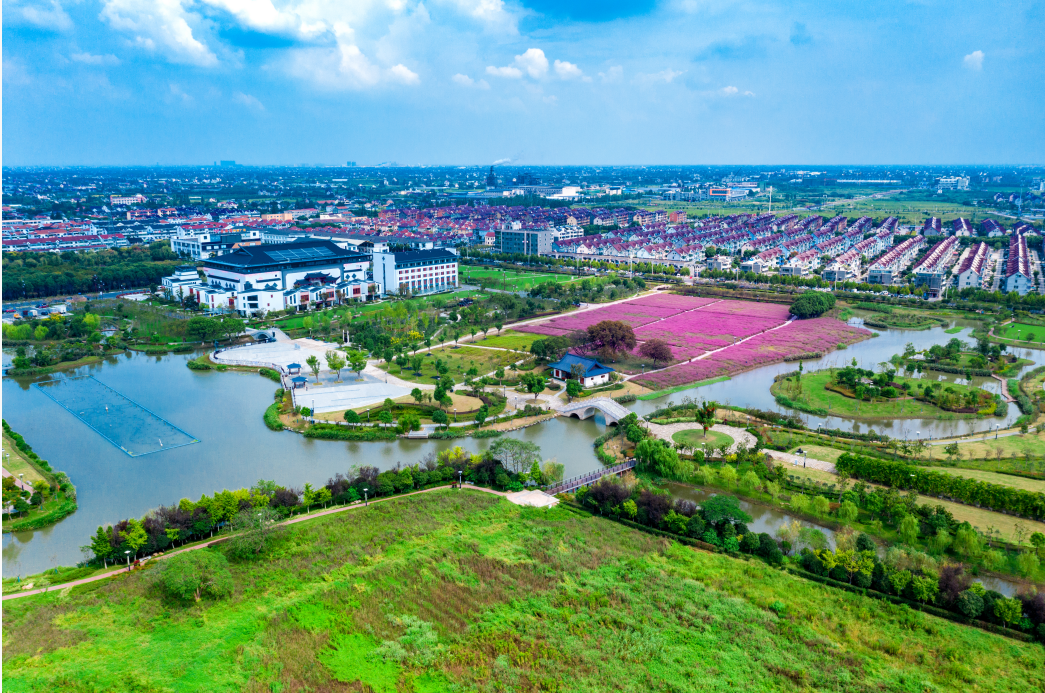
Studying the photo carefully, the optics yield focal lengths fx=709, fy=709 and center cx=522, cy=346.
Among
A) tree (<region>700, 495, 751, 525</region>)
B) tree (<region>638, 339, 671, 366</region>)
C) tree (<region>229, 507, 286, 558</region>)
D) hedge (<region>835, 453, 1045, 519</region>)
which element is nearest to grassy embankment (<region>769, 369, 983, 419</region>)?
tree (<region>638, 339, 671, 366</region>)

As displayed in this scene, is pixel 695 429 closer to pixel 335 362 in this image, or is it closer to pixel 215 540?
pixel 335 362

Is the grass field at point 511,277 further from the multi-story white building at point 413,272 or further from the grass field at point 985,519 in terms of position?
the grass field at point 985,519

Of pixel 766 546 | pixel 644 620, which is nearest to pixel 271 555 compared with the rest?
pixel 644 620

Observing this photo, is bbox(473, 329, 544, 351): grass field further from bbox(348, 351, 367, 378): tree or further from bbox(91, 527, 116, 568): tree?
bbox(91, 527, 116, 568): tree

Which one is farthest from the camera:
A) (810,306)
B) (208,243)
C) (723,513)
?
(208,243)

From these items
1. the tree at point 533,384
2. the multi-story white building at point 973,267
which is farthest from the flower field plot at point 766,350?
the multi-story white building at point 973,267

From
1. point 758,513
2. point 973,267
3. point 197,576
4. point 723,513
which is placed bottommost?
point 758,513

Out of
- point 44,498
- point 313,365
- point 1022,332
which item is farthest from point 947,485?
point 44,498
